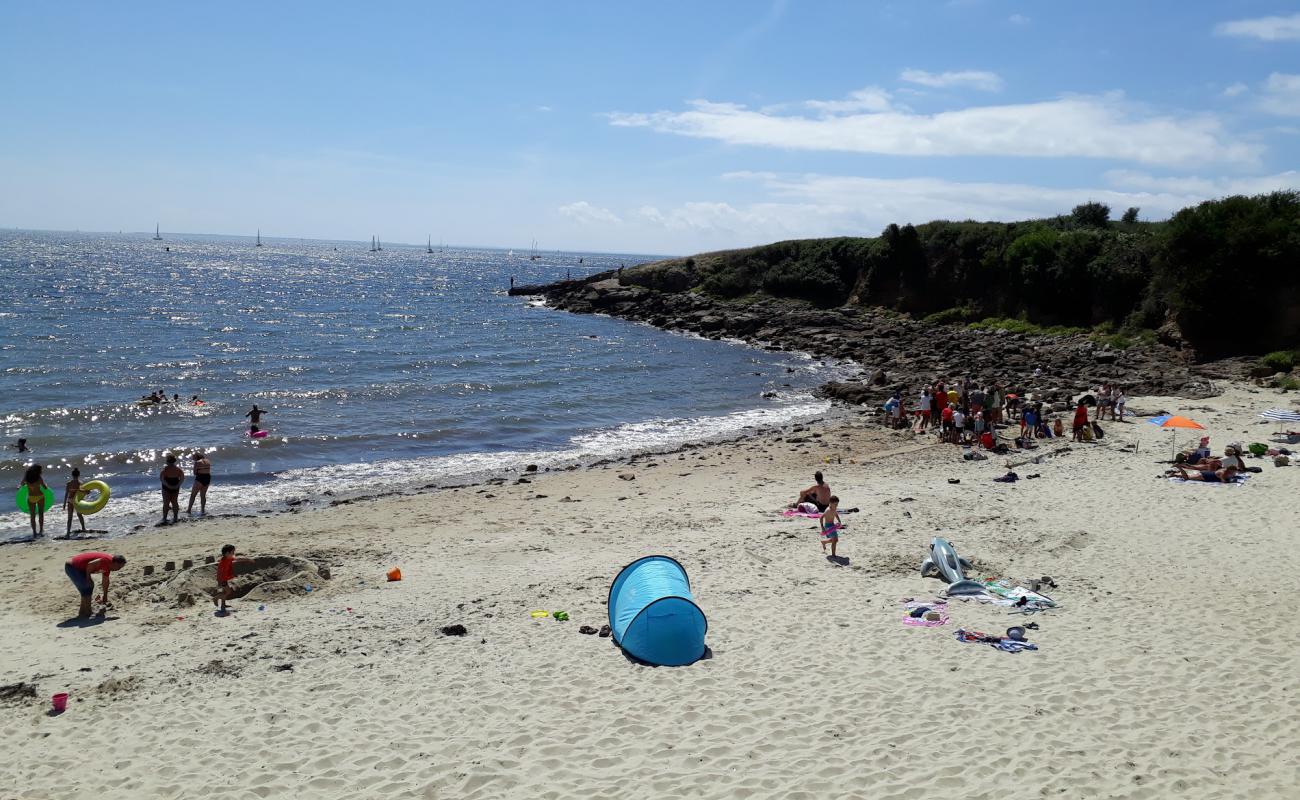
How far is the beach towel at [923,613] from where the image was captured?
35.7ft

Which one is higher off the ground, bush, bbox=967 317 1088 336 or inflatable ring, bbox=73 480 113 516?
bush, bbox=967 317 1088 336

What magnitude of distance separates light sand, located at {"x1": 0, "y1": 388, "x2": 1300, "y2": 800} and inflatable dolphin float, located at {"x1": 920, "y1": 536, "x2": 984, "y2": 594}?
44 cm

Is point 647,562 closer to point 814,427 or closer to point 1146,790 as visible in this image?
point 1146,790

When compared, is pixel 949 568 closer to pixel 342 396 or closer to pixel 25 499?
pixel 25 499

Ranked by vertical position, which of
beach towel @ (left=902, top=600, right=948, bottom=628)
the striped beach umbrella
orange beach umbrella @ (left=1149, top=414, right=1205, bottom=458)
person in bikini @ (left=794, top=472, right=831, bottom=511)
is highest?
orange beach umbrella @ (left=1149, top=414, right=1205, bottom=458)

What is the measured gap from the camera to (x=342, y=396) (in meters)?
31.8

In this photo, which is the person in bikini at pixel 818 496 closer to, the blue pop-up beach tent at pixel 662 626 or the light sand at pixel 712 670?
the light sand at pixel 712 670

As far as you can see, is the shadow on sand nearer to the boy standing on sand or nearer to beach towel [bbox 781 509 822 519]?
the boy standing on sand

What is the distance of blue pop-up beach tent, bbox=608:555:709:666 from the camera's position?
9969 millimetres

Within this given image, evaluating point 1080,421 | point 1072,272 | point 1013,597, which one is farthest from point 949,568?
point 1072,272

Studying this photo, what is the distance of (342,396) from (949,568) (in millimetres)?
25008

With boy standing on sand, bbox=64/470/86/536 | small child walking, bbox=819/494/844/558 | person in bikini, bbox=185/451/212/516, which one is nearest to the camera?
small child walking, bbox=819/494/844/558

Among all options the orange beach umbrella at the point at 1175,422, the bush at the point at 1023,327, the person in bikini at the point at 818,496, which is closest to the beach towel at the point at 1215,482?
the orange beach umbrella at the point at 1175,422

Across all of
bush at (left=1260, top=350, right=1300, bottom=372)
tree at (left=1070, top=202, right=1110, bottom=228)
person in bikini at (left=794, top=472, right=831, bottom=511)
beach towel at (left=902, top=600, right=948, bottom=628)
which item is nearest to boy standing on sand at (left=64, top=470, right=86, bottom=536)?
person in bikini at (left=794, top=472, right=831, bottom=511)
